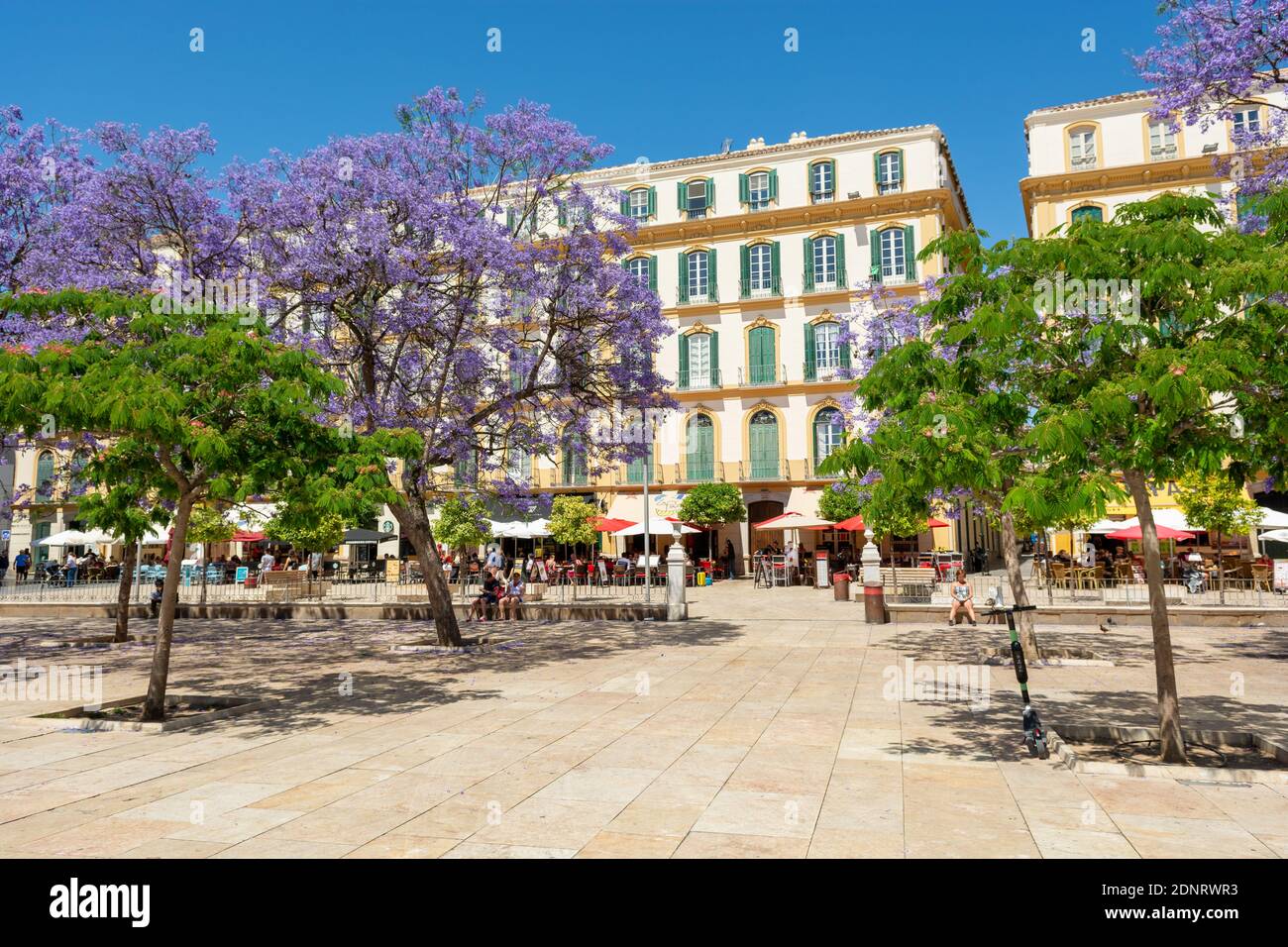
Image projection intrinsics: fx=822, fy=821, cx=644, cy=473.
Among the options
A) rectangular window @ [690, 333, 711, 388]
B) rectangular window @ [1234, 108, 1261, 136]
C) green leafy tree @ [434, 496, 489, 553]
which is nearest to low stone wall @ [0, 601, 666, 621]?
green leafy tree @ [434, 496, 489, 553]

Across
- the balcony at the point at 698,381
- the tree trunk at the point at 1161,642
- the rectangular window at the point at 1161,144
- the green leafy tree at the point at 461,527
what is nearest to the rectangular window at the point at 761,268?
the balcony at the point at 698,381

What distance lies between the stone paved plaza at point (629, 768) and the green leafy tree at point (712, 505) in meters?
19.3

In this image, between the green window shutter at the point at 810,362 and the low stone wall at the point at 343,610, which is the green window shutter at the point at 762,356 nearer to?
the green window shutter at the point at 810,362

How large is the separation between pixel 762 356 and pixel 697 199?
7.74 m

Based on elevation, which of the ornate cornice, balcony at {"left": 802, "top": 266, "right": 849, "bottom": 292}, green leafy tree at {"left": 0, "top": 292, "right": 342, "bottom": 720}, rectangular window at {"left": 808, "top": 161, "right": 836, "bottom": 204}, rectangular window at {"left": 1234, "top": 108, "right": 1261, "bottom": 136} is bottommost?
green leafy tree at {"left": 0, "top": 292, "right": 342, "bottom": 720}

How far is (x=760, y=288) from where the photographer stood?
3594cm

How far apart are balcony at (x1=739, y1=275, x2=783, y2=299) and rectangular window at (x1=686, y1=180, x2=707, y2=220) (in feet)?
12.1

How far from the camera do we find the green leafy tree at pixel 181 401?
748 cm

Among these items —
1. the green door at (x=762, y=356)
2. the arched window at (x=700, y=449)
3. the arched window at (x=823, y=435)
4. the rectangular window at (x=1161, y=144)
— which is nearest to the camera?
the rectangular window at (x=1161, y=144)

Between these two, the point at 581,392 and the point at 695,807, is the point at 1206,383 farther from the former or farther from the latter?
the point at 581,392

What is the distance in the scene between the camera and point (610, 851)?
470 cm

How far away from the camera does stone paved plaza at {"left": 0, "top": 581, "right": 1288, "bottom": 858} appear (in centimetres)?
491

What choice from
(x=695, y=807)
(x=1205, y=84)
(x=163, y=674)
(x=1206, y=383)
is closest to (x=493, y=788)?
(x=695, y=807)

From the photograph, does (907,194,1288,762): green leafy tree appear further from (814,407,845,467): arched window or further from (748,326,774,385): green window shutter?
(748,326,774,385): green window shutter
